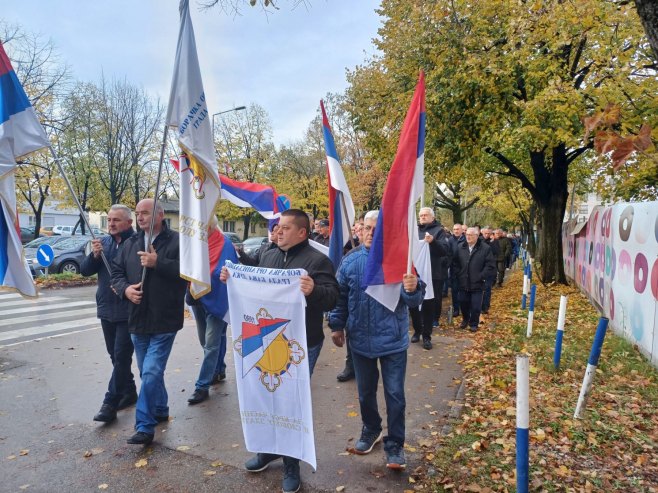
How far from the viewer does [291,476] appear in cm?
362

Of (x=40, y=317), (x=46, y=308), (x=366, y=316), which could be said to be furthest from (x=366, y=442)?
(x=46, y=308)

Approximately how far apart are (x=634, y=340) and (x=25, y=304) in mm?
13573

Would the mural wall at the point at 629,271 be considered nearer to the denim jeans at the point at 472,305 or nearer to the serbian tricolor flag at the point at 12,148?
the denim jeans at the point at 472,305

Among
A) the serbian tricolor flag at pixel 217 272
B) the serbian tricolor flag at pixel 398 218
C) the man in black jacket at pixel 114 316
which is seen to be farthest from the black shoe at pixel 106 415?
the serbian tricolor flag at pixel 398 218

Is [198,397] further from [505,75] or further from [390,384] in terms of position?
[505,75]

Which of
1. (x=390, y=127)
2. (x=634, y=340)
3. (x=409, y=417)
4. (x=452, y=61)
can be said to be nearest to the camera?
(x=409, y=417)

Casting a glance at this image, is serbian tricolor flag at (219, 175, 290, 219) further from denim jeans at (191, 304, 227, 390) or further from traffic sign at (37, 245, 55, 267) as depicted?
traffic sign at (37, 245, 55, 267)

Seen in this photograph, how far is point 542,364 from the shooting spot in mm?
6645

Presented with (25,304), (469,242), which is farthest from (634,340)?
(25,304)

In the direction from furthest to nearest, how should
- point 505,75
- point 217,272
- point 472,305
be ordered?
1. point 505,75
2. point 472,305
3. point 217,272

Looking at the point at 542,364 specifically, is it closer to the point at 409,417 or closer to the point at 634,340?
the point at 634,340

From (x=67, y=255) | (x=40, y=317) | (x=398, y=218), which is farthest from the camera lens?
(x=67, y=255)

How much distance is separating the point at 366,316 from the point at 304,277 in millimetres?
737

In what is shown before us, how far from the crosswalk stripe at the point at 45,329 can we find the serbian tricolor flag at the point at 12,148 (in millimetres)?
4741
